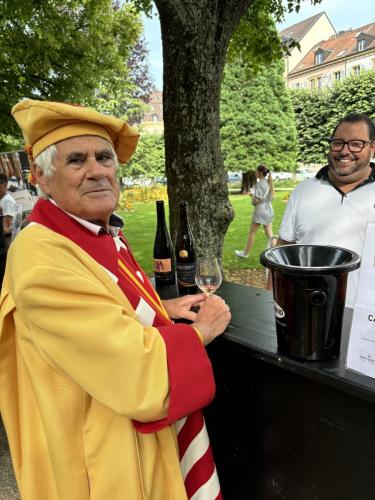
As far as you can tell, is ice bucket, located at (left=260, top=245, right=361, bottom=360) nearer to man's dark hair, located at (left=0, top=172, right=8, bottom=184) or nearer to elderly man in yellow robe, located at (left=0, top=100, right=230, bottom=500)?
elderly man in yellow robe, located at (left=0, top=100, right=230, bottom=500)

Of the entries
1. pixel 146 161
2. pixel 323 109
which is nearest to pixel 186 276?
pixel 146 161

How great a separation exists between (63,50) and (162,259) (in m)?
9.14

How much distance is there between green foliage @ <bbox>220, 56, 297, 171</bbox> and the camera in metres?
24.9

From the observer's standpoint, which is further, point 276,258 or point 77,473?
point 276,258

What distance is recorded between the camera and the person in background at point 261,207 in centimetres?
860

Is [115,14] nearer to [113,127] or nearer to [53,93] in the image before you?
[53,93]

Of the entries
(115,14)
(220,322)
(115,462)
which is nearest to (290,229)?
(220,322)

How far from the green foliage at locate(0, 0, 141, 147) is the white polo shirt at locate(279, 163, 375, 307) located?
20.8 ft

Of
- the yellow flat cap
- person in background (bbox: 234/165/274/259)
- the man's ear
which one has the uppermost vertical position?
the yellow flat cap

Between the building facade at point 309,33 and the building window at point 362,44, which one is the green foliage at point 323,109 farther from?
the building facade at point 309,33

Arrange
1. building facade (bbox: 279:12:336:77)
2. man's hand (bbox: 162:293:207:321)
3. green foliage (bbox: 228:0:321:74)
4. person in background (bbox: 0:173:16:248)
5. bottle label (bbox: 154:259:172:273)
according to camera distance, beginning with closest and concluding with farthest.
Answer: man's hand (bbox: 162:293:207:321), bottle label (bbox: 154:259:172:273), person in background (bbox: 0:173:16:248), green foliage (bbox: 228:0:321:74), building facade (bbox: 279:12:336:77)

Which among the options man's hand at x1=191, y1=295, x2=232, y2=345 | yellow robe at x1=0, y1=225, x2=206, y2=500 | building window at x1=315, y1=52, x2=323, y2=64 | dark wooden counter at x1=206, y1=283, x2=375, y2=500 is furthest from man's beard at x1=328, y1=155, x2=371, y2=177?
building window at x1=315, y1=52, x2=323, y2=64

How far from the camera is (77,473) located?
1311 millimetres

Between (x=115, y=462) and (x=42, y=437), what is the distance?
1.02 feet
